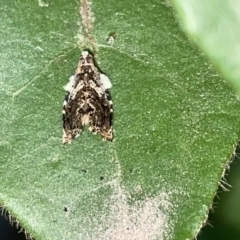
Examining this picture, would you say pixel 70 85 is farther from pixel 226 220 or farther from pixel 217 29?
pixel 226 220

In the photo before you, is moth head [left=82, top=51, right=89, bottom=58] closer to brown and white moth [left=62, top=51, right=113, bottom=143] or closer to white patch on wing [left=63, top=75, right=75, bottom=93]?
brown and white moth [left=62, top=51, right=113, bottom=143]

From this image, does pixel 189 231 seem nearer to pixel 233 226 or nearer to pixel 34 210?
pixel 34 210

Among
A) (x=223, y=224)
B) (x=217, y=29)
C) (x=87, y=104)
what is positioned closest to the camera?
(x=217, y=29)

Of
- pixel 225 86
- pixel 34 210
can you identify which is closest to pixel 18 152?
pixel 34 210

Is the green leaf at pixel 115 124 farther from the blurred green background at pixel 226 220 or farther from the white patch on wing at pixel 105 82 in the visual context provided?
the blurred green background at pixel 226 220

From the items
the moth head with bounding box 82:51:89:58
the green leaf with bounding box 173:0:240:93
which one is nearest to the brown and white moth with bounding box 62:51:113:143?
the moth head with bounding box 82:51:89:58

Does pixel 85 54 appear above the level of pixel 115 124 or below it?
above

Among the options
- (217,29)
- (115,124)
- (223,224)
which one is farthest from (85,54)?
(223,224)
